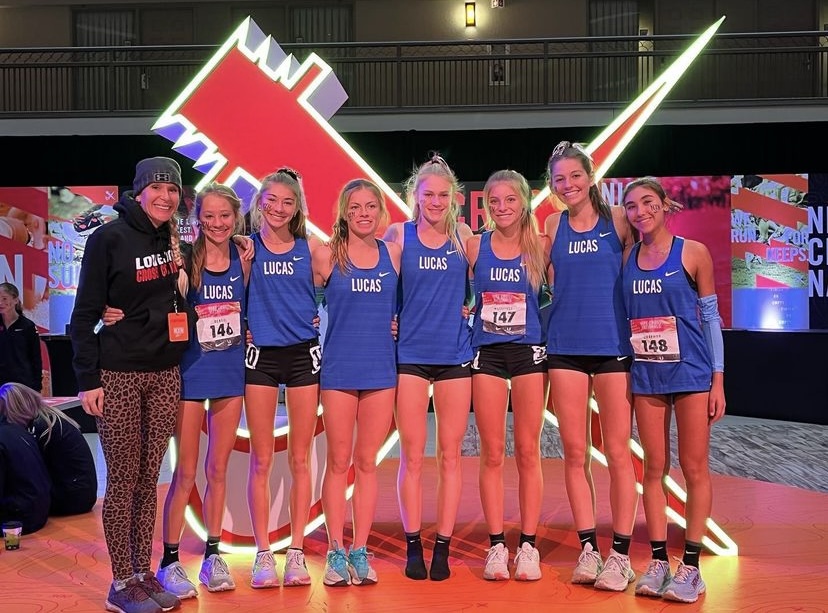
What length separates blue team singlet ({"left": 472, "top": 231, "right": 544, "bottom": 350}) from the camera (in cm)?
277

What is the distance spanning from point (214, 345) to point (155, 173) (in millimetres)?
569

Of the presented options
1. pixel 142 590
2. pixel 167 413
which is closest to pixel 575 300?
pixel 167 413

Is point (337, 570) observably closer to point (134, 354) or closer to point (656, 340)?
point (134, 354)

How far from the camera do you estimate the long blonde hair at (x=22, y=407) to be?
3.66 m

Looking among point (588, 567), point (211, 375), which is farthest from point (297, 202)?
point (588, 567)

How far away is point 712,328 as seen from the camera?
8.70ft

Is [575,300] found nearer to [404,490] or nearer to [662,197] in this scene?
[662,197]

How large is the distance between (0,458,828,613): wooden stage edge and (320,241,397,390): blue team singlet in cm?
69

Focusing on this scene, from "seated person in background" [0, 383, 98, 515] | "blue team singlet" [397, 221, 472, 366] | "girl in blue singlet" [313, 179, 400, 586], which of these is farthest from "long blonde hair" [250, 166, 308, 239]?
"seated person in background" [0, 383, 98, 515]

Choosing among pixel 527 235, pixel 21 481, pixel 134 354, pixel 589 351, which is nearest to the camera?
pixel 134 354

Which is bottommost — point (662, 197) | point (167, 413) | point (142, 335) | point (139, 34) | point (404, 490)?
point (404, 490)

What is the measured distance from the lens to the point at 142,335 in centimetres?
246

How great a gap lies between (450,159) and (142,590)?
703 centimetres

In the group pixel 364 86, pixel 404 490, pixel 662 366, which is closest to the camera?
pixel 662 366
